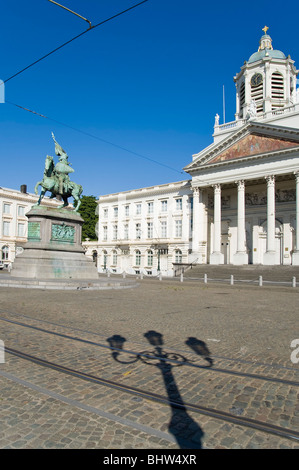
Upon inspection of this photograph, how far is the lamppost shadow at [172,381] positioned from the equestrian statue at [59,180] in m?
16.6

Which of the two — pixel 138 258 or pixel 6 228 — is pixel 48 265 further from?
pixel 6 228

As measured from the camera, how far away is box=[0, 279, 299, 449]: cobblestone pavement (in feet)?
10.0

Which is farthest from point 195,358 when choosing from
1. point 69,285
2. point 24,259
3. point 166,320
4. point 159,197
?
A: point 159,197

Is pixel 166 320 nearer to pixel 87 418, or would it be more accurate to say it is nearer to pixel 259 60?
pixel 87 418

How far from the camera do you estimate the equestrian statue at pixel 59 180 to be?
21688 millimetres

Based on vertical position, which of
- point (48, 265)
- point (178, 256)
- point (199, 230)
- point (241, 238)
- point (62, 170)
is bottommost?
point (48, 265)

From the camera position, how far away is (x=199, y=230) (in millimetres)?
46312

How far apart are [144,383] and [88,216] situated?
68977mm

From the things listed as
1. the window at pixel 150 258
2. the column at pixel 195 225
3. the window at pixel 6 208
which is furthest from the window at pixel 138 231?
the window at pixel 6 208

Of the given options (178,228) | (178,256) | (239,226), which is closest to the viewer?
(239,226)

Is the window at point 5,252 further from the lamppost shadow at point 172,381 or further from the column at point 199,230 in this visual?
the lamppost shadow at point 172,381

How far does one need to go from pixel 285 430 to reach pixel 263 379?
148 cm

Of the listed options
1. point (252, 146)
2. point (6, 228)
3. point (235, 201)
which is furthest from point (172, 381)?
point (6, 228)

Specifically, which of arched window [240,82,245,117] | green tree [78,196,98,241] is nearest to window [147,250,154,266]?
green tree [78,196,98,241]
